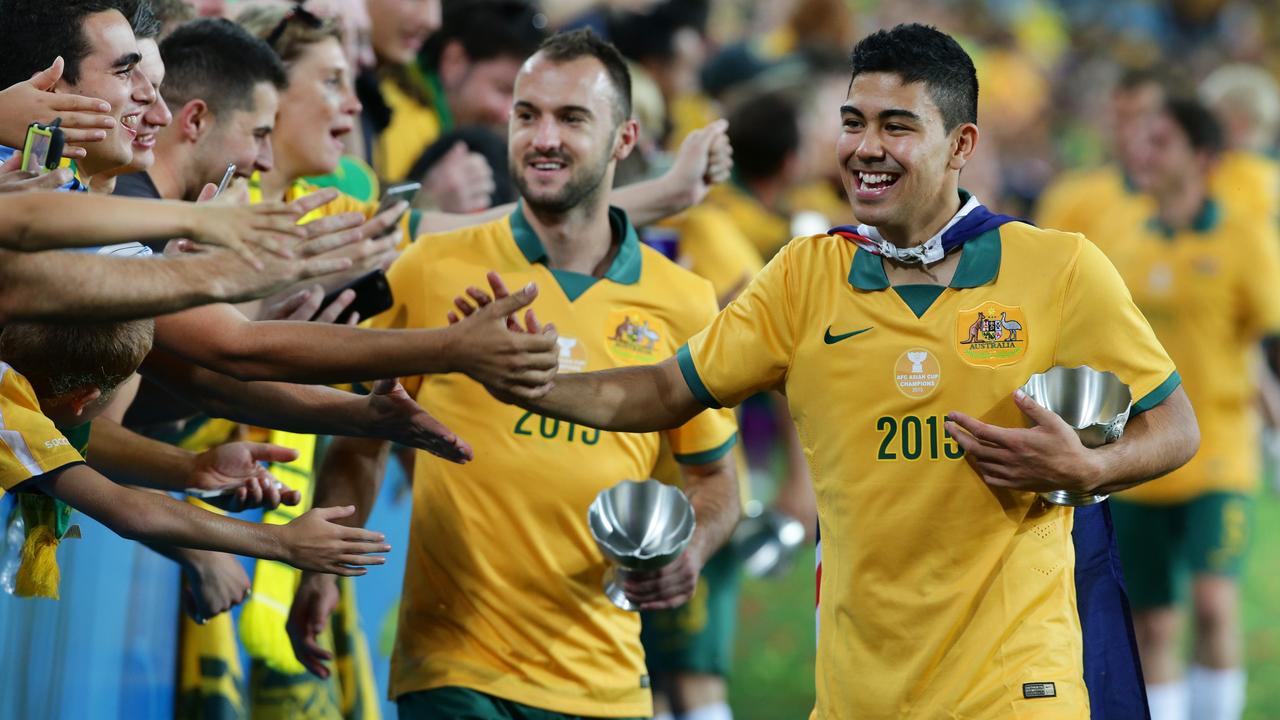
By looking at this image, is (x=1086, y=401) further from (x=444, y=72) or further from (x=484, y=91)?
(x=444, y=72)

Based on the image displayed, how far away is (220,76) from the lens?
492 cm

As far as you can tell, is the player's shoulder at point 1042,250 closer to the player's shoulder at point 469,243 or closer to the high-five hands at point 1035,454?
the high-five hands at point 1035,454

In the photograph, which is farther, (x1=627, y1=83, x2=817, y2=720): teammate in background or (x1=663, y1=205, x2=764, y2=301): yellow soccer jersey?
(x1=663, y1=205, x2=764, y2=301): yellow soccer jersey

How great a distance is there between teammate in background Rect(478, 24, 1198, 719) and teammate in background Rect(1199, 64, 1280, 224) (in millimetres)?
7590

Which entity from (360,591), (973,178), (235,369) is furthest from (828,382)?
(973,178)

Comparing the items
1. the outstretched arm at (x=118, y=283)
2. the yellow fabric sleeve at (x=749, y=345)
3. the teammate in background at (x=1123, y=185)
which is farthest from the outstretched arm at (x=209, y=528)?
the teammate in background at (x=1123, y=185)

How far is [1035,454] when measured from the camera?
379cm

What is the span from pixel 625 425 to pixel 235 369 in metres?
0.95

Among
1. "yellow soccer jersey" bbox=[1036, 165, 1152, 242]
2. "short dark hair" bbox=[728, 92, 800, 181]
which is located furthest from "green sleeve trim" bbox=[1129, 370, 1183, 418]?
"short dark hair" bbox=[728, 92, 800, 181]

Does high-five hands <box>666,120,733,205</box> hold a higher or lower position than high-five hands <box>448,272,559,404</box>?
higher

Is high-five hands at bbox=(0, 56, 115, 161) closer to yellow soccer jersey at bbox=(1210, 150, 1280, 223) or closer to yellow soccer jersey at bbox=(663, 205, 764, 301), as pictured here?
yellow soccer jersey at bbox=(663, 205, 764, 301)

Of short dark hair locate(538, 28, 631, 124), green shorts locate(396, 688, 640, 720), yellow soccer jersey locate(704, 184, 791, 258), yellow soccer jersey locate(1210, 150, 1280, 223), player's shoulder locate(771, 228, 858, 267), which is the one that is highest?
yellow soccer jersey locate(1210, 150, 1280, 223)

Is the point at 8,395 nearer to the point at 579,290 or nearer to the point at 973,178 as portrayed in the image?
the point at 579,290

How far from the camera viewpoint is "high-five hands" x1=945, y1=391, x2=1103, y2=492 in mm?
3779
